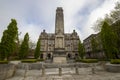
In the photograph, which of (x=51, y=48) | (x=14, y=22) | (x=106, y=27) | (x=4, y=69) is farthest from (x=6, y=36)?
(x=51, y=48)

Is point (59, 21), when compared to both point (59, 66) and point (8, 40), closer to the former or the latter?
point (8, 40)

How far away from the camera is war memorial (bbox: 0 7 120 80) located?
33.3 feet

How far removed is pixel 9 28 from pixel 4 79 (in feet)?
55.6

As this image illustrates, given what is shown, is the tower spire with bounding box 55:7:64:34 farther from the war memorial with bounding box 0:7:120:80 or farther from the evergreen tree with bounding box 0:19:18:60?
the evergreen tree with bounding box 0:19:18:60

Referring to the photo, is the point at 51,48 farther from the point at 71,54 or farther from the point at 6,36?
the point at 6,36

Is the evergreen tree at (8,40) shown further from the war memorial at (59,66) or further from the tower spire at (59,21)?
the tower spire at (59,21)

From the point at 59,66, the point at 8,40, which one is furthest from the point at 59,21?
the point at 59,66

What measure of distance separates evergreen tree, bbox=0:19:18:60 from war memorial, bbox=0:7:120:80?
10.3ft

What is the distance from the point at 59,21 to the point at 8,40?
12.3 metres

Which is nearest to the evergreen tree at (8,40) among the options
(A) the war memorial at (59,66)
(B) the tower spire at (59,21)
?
(A) the war memorial at (59,66)

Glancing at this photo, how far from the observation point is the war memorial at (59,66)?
10138mm

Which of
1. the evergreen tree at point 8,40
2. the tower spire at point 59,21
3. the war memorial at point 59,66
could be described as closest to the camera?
the war memorial at point 59,66

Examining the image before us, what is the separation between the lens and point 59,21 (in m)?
25.6

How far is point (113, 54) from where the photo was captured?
19.8m
